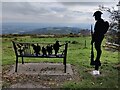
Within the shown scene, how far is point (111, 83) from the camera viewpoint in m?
8.37

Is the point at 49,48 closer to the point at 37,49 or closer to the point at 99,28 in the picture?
the point at 37,49

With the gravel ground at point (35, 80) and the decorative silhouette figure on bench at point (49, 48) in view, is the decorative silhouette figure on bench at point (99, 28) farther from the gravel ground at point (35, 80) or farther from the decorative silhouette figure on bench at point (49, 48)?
the decorative silhouette figure on bench at point (49, 48)

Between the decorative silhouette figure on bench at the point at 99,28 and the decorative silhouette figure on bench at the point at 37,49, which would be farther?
the decorative silhouette figure on bench at the point at 37,49

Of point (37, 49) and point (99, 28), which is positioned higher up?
point (99, 28)

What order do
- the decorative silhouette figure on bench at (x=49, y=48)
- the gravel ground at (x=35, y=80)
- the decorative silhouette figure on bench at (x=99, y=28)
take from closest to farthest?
the gravel ground at (x=35, y=80)
the decorative silhouette figure on bench at (x=99, y=28)
the decorative silhouette figure on bench at (x=49, y=48)

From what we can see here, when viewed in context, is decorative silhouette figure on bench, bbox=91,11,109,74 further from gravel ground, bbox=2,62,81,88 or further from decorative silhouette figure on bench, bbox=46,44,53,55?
decorative silhouette figure on bench, bbox=46,44,53,55

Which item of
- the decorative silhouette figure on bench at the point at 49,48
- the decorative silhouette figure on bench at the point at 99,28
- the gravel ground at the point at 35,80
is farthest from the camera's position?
the decorative silhouette figure on bench at the point at 49,48

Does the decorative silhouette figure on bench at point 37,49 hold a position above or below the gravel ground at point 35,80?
above

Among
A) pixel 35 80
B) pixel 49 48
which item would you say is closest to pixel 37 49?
pixel 49 48

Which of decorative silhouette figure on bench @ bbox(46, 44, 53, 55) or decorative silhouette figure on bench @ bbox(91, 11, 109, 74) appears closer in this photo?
decorative silhouette figure on bench @ bbox(91, 11, 109, 74)

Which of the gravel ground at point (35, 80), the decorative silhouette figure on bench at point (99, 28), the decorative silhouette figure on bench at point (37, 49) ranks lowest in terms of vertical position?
the gravel ground at point (35, 80)

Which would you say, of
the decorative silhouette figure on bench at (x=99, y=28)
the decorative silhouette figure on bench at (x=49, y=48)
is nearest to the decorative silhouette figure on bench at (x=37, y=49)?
the decorative silhouette figure on bench at (x=49, y=48)

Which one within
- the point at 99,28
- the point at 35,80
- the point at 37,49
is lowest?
the point at 35,80

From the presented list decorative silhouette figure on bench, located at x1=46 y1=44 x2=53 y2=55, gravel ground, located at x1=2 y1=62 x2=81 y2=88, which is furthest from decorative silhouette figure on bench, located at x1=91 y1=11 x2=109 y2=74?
decorative silhouette figure on bench, located at x1=46 y1=44 x2=53 y2=55
